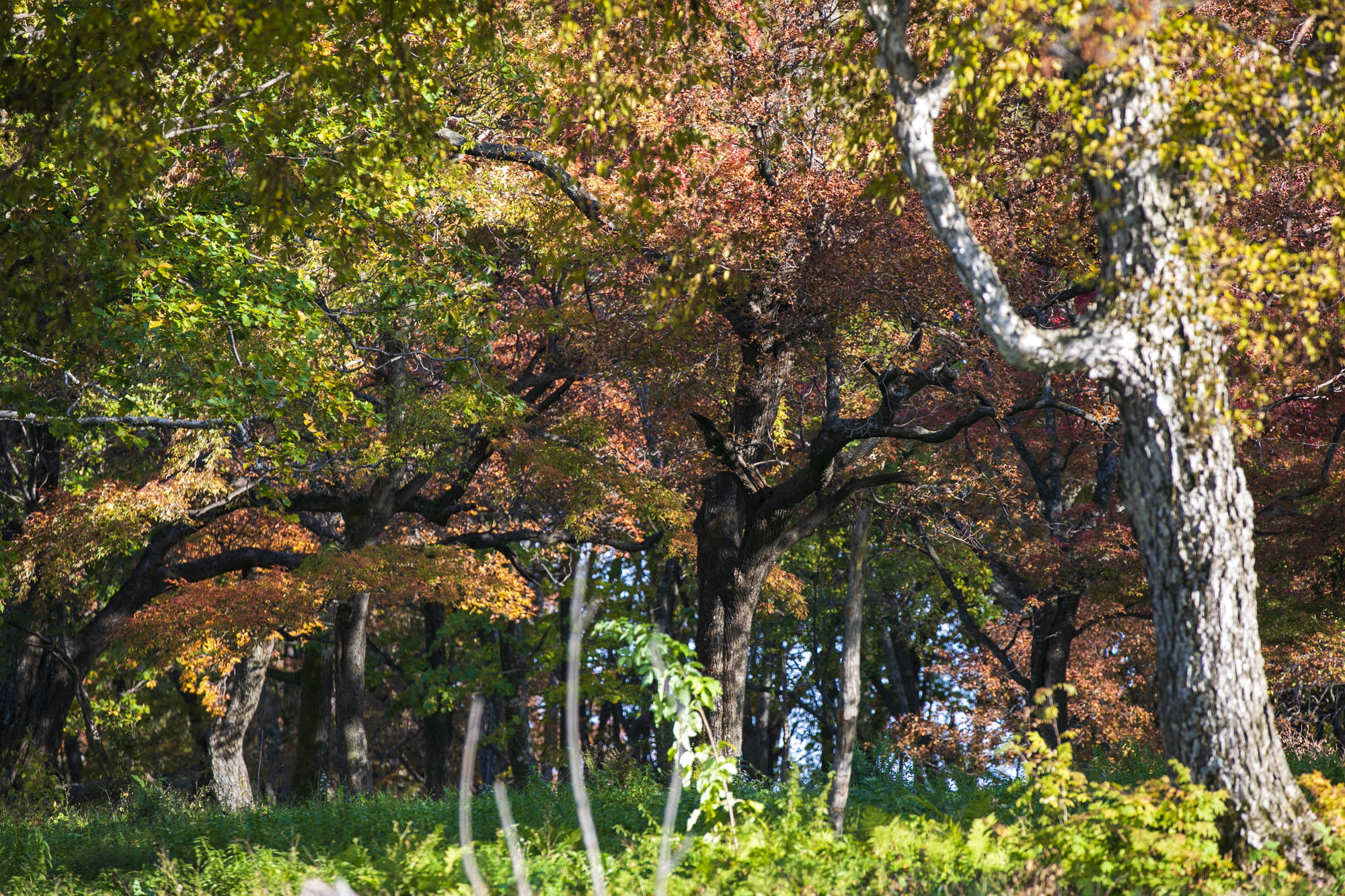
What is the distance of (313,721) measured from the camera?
2241cm

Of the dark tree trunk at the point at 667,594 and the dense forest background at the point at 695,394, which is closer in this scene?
the dense forest background at the point at 695,394

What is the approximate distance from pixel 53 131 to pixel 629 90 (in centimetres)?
438

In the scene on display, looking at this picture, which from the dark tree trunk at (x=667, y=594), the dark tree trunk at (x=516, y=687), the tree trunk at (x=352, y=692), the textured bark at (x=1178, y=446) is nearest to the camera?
the textured bark at (x=1178, y=446)

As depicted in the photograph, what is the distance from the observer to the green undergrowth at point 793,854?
228 inches

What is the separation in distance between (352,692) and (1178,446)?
1601 centimetres

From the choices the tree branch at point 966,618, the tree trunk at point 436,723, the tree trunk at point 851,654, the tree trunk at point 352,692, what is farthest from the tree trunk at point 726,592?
the tree trunk at point 436,723

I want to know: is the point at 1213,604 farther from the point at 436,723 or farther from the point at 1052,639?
the point at 436,723

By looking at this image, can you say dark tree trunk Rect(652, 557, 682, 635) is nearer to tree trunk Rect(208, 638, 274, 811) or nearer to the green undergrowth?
tree trunk Rect(208, 638, 274, 811)

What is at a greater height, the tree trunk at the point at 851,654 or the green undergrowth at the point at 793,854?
the tree trunk at the point at 851,654

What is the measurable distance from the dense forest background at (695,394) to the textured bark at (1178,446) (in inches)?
1.0

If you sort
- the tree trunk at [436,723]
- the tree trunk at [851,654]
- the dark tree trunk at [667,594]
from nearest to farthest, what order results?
the tree trunk at [851,654]
the dark tree trunk at [667,594]
the tree trunk at [436,723]

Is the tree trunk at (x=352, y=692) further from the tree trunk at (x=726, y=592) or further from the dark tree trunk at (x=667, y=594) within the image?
the dark tree trunk at (x=667, y=594)

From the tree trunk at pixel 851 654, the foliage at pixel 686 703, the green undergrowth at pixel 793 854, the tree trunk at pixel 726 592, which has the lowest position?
the green undergrowth at pixel 793 854

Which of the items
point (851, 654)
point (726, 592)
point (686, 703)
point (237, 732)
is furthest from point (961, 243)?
point (237, 732)
